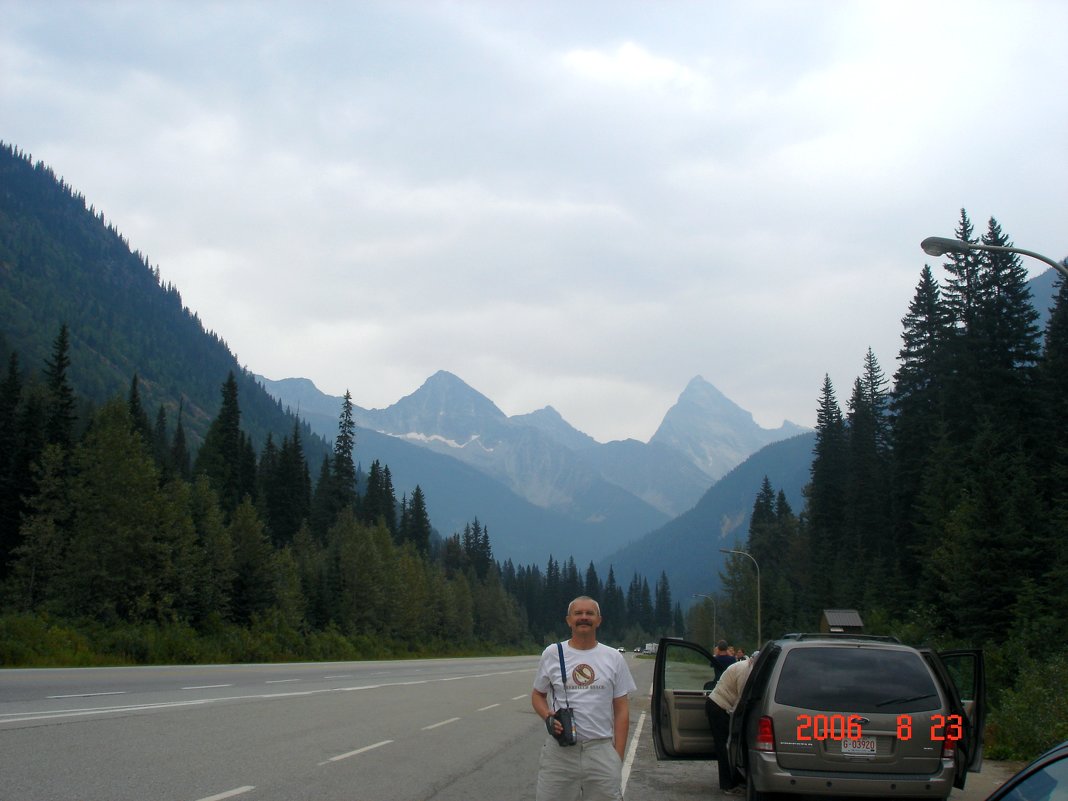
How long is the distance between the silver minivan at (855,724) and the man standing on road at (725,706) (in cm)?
147

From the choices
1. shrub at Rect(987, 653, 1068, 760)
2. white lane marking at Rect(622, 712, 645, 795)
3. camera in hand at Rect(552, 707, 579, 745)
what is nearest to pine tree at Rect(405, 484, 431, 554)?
white lane marking at Rect(622, 712, 645, 795)

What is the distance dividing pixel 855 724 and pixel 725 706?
2369 millimetres

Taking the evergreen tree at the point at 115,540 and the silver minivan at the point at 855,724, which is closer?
the silver minivan at the point at 855,724

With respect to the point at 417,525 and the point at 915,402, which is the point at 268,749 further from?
the point at 417,525

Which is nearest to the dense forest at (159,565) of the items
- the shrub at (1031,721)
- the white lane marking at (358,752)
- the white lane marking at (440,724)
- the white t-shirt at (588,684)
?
the white lane marking at (440,724)

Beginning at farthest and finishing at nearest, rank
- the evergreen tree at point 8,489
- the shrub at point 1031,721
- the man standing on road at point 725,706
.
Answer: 1. the evergreen tree at point 8,489
2. the shrub at point 1031,721
3. the man standing on road at point 725,706

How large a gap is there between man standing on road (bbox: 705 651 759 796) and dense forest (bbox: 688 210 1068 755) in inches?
251

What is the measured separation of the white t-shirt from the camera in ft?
21.9

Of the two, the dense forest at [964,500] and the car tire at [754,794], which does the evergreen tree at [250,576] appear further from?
the car tire at [754,794]

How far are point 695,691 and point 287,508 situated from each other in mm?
106337

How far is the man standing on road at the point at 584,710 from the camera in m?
6.54

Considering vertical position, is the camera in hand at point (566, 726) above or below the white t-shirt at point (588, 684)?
below

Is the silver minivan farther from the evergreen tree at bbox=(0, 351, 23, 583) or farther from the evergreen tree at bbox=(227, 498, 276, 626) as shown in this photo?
the evergreen tree at bbox=(0, 351, 23, 583)

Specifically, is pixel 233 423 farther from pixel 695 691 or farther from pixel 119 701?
pixel 695 691
